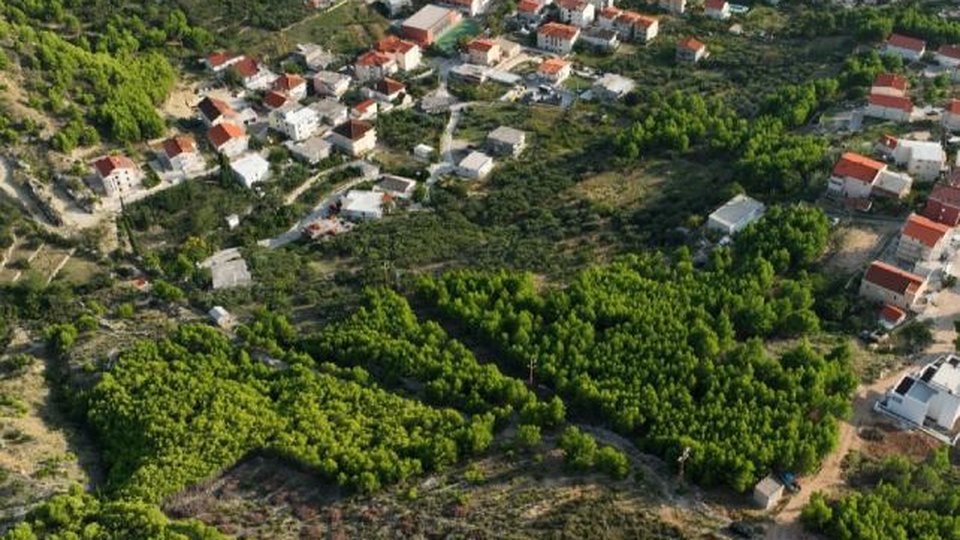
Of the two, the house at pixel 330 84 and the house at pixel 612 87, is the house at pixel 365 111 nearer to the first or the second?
the house at pixel 330 84

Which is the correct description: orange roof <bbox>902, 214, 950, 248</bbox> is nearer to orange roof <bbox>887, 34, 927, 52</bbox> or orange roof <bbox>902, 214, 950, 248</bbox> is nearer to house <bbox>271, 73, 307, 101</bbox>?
orange roof <bbox>887, 34, 927, 52</bbox>

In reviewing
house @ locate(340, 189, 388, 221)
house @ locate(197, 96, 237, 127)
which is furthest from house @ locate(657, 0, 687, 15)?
house @ locate(197, 96, 237, 127)

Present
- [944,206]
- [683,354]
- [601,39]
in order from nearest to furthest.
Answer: [683,354]
[944,206]
[601,39]

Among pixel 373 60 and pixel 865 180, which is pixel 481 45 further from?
pixel 865 180

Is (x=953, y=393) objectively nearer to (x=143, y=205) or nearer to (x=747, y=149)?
(x=747, y=149)

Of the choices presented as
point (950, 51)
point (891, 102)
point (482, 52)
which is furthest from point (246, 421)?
point (950, 51)

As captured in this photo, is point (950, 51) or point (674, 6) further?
point (674, 6)
